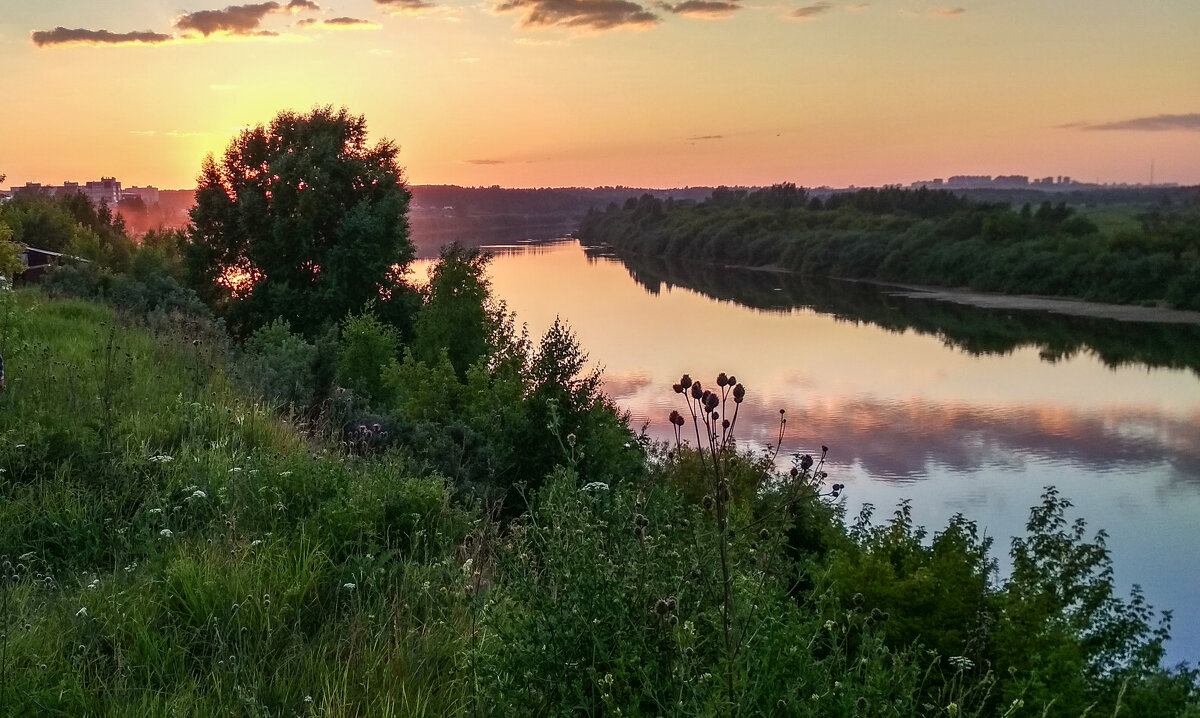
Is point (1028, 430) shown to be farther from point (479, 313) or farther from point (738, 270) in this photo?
point (738, 270)

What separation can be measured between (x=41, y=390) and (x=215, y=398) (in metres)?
1.14

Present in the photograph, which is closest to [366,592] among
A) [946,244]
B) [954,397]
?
[954,397]

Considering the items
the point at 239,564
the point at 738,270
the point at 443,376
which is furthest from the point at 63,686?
the point at 738,270

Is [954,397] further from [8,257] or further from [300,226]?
[8,257]

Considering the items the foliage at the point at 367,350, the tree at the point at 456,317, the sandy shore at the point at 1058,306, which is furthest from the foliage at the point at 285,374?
the sandy shore at the point at 1058,306

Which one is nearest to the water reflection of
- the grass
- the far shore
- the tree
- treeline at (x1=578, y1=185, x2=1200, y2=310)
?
the far shore

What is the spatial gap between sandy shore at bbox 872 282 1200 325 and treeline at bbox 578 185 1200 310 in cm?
130

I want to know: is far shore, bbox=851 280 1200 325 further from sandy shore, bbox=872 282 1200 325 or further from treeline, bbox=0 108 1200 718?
treeline, bbox=0 108 1200 718

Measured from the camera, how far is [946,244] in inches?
2589

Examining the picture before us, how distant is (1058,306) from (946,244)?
49.1 ft

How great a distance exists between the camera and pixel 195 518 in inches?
181

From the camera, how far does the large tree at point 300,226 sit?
2703 centimetres

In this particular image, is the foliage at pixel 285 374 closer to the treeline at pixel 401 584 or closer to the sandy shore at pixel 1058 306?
the treeline at pixel 401 584

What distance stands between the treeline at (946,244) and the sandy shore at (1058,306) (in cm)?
130
